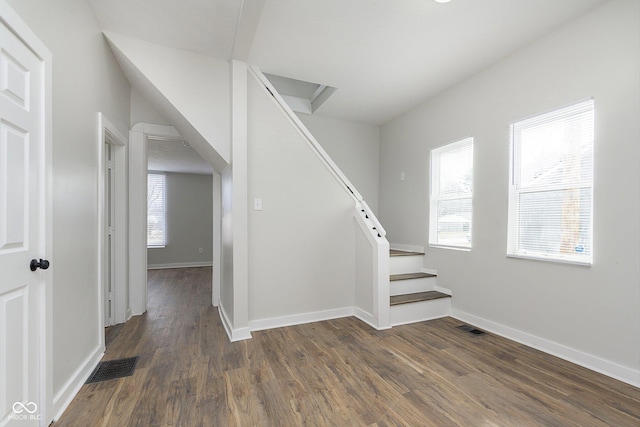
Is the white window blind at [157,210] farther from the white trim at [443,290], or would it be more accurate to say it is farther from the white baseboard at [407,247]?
the white trim at [443,290]

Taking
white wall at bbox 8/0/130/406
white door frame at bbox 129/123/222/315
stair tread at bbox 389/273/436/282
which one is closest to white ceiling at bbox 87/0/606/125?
white wall at bbox 8/0/130/406

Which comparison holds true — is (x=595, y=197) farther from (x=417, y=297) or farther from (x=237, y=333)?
(x=237, y=333)

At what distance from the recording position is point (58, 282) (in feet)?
5.64

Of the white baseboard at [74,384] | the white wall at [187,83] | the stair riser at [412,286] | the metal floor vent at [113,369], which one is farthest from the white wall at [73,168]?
the stair riser at [412,286]

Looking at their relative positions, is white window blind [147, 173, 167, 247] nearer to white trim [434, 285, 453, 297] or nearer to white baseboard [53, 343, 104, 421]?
white baseboard [53, 343, 104, 421]

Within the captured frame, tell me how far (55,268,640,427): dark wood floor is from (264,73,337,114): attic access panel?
10.0ft

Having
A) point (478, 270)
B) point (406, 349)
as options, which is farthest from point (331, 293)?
point (478, 270)

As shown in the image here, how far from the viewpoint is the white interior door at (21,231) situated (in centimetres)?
125

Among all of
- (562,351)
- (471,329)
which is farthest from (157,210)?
(562,351)

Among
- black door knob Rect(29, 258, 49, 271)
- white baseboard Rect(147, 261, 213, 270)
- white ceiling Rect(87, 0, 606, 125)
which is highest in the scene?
white ceiling Rect(87, 0, 606, 125)

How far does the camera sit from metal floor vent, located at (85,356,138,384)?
6.84ft

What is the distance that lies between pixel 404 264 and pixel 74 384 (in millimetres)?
3302

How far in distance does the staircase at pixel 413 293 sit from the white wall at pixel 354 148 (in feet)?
4.26

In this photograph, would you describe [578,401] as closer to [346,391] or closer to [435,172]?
[346,391]
